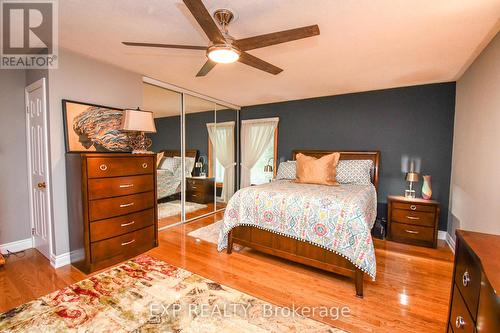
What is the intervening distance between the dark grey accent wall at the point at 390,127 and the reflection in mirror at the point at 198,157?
173cm

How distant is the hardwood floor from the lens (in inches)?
71.2

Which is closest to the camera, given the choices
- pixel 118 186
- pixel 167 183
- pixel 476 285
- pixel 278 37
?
pixel 476 285

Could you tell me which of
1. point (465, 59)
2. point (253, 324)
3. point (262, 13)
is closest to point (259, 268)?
point (253, 324)

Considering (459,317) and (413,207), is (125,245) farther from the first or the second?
(413,207)

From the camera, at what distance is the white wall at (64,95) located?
7.84 feet

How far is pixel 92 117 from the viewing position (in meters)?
2.62

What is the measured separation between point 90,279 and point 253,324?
5.56ft

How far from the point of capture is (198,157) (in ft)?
14.0

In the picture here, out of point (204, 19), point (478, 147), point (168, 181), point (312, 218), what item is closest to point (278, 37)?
point (204, 19)

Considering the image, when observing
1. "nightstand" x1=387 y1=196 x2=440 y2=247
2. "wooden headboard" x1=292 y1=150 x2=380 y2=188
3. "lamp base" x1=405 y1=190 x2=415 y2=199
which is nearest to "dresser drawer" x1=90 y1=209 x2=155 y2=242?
"wooden headboard" x1=292 y1=150 x2=380 y2=188

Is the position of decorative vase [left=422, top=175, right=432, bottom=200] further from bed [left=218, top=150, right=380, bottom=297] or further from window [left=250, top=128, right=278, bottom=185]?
window [left=250, top=128, right=278, bottom=185]

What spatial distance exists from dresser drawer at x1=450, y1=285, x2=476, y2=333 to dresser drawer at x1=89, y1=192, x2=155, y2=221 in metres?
2.90

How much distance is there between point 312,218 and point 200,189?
8.48ft

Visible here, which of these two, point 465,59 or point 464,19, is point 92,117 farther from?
point 465,59
